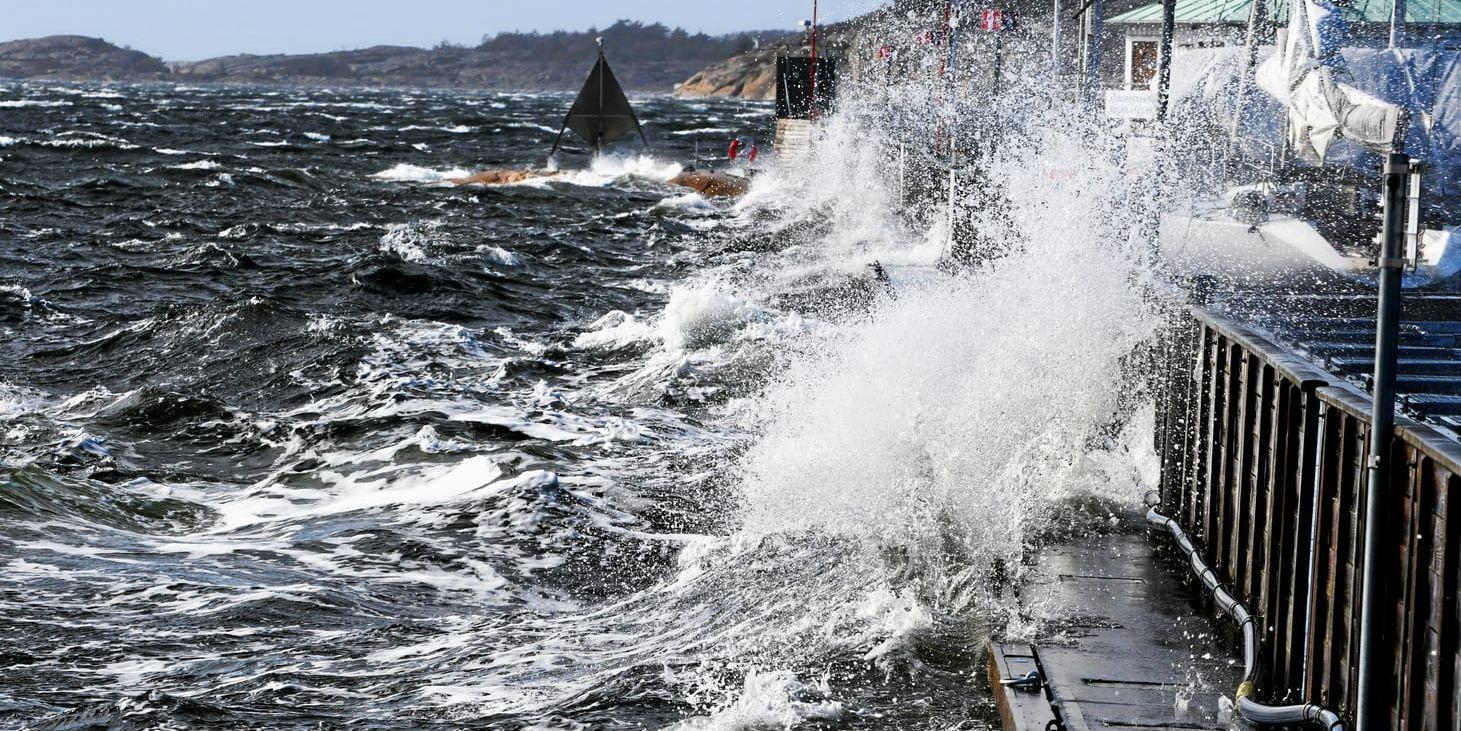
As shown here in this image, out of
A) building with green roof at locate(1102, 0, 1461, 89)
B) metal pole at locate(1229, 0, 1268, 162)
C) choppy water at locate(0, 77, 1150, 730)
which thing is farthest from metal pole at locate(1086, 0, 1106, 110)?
choppy water at locate(0, 77, 1150, 730)

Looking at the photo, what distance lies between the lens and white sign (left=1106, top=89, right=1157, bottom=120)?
1465 centimetres

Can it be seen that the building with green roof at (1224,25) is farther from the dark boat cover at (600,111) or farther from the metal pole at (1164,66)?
the dark boat cover at (600,111)

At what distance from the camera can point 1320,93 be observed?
65.3 feet

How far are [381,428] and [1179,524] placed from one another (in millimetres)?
8212

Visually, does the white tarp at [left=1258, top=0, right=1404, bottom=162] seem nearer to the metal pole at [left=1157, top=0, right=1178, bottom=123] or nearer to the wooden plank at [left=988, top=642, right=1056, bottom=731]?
the metal pole at [left=1157, top=0, right=1178, bottom=123]

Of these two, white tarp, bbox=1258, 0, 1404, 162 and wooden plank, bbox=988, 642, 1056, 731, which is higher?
white tarp, bbox=1258, 0, 1404, 162

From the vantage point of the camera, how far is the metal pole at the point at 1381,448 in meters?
4.88

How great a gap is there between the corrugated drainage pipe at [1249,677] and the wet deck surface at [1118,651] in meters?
0.11

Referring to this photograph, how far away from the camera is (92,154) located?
5944 cm

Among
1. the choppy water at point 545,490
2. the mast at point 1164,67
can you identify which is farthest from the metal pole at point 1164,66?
the choppy water at point 545,490

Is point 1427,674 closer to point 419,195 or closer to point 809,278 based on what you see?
point 809,278

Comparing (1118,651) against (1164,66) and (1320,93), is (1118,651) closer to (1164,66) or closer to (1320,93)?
(1164,66)

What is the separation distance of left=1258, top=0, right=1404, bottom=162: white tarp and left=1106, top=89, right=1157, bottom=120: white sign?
517 cm

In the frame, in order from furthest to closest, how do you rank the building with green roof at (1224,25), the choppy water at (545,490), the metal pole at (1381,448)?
the building with green roof at (1224,25), the choppy water at (545,490), the metal pole at (1381,448)
